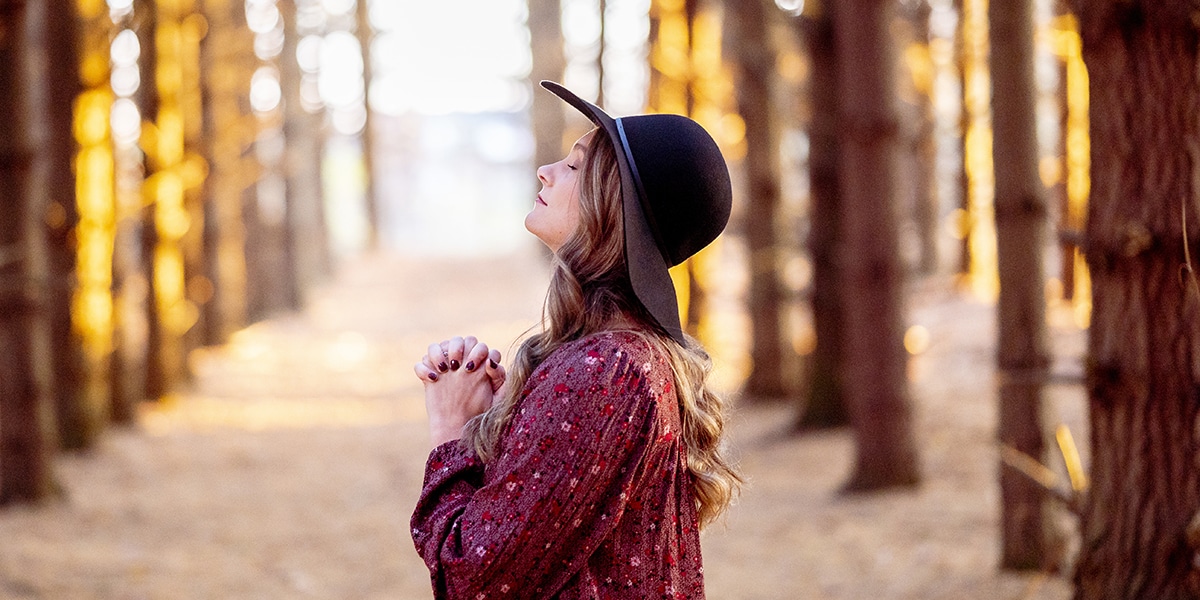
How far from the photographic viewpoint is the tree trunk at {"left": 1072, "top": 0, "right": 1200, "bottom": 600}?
3072 millimetres

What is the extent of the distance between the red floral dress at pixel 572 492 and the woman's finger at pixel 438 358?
0.15 meters

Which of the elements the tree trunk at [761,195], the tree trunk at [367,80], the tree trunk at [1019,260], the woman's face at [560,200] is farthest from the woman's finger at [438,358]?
A: the tree trunk at [367,80]

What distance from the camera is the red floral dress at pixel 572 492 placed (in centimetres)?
182

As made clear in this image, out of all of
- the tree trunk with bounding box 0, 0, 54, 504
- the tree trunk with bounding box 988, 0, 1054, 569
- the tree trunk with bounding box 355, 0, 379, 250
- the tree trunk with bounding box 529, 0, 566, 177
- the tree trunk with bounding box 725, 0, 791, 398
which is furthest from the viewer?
the tree trunk with bounding box 355, 0, 379, 250

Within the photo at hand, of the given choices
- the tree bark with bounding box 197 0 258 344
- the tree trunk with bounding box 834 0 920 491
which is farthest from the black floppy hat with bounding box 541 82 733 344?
the tree bark with bounding box 197 0 258 344

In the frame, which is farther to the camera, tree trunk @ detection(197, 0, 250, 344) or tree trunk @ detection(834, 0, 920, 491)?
tree trunk @ detection(197, 0, 250, 344)

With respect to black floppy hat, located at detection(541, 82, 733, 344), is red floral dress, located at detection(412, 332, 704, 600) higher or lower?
lower

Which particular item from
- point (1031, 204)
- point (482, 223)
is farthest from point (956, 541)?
point (482, 223)

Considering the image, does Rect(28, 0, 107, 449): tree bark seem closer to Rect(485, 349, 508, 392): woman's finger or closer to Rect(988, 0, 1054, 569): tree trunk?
Rect(988, 0, 1054, 569): tree trunk

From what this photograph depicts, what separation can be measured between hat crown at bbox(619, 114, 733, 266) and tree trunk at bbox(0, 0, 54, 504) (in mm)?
5955

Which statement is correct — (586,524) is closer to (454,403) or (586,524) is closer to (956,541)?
(454,403)

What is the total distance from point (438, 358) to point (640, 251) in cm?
39

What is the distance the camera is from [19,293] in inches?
279

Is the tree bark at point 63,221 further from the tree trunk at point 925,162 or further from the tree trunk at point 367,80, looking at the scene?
the tree trunk at point 367,80
